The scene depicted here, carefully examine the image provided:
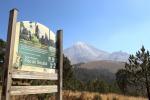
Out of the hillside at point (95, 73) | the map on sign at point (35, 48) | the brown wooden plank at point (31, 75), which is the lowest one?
the brown wooden plank at point (31, 75)

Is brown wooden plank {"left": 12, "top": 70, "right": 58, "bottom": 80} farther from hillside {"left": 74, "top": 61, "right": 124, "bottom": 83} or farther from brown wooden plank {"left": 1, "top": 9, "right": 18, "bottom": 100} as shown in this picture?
hillside {"left": 74, "top": 61, "right": 124, "bottom": 83}

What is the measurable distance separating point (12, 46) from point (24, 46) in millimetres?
545

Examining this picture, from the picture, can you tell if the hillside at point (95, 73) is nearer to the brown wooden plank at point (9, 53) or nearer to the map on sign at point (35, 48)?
the map on sign at point (35, 48)

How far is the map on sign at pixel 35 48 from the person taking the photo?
644cm

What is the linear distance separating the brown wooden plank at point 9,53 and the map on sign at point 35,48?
9.1 inches

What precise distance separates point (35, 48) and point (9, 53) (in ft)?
3.68

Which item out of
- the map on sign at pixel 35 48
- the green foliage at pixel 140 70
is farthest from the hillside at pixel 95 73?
the map on sign at pixel 35 48

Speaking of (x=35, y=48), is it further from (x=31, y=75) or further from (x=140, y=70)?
(x=140, y=70)

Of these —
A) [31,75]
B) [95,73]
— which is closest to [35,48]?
[31,75]

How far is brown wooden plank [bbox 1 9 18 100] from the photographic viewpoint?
580 centimetres

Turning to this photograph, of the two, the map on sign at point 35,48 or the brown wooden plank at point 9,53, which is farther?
the map on sign at point 35,48

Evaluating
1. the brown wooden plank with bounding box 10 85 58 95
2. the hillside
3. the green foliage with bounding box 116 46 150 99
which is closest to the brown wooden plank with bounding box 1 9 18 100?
the brown wooden plank with bounding box 10 85 58 95

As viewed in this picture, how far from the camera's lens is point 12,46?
6043 mm

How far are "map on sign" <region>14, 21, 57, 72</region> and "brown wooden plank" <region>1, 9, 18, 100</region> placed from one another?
23 cm
